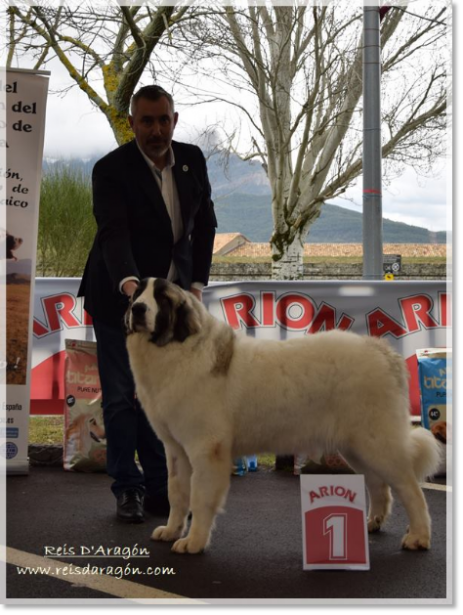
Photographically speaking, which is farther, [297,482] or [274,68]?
[274,68]

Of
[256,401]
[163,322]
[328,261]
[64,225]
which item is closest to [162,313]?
[163,322]

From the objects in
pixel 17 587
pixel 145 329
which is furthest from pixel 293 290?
pixel 17 587

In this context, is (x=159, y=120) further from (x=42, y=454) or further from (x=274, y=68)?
(x=274, y=68)

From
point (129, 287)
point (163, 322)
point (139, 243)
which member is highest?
point (139, 243)

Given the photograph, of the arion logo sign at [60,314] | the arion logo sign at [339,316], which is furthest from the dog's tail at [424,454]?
the arion logo sign at [60,314]

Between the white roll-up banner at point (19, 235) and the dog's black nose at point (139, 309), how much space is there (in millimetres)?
2177

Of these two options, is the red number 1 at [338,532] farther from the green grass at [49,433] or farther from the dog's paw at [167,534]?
the green grass at [49,433]

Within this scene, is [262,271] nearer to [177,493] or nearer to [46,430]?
[46,430]

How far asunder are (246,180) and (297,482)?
21.3ft

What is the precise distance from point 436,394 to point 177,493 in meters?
2.43

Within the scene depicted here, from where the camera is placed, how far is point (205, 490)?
138 inches

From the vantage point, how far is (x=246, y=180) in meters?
10.9

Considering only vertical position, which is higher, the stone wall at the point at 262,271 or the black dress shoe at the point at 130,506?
the stone wall at the point at 262,271

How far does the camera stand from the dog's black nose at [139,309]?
3396mm
